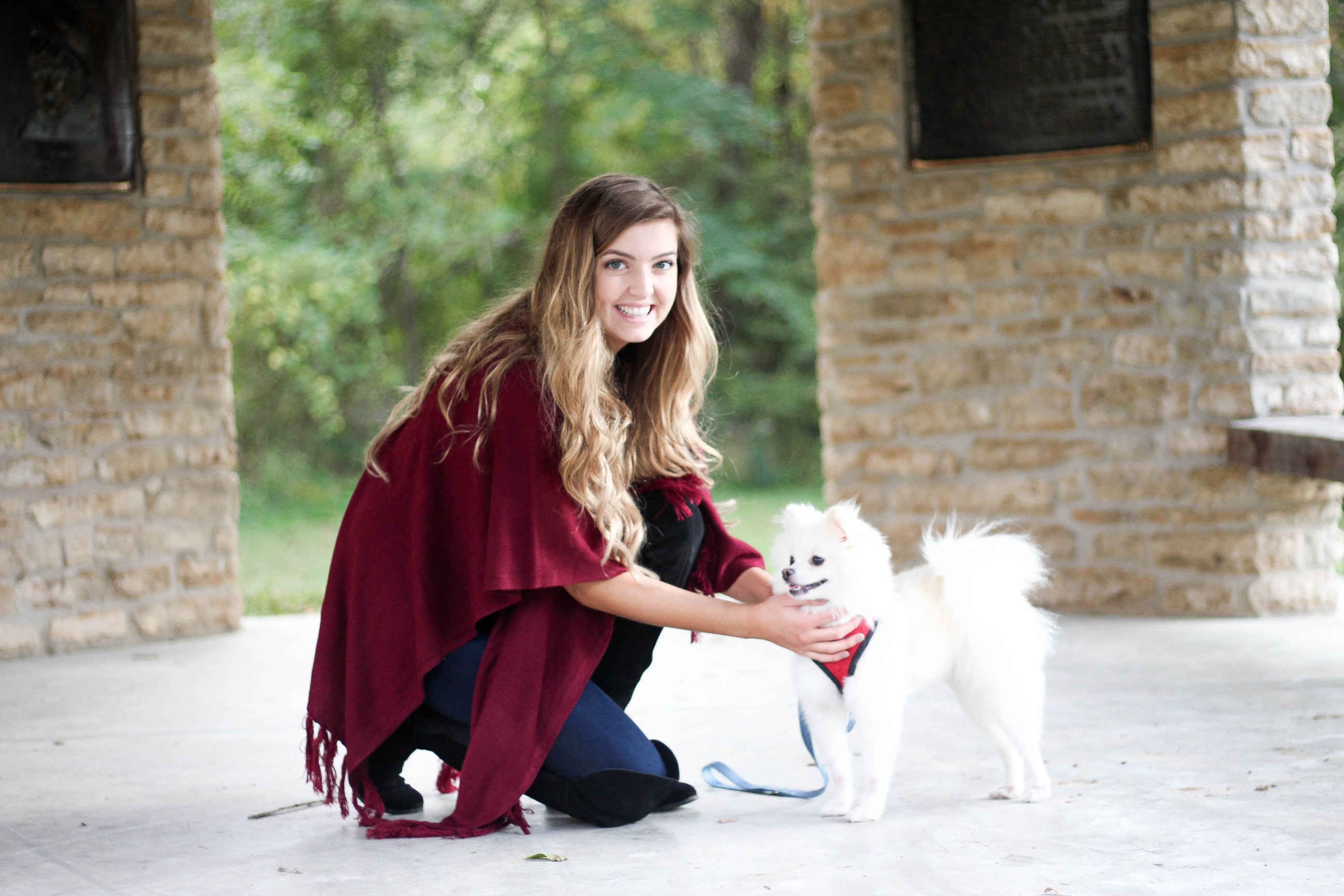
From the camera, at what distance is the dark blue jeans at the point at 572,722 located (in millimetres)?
2443

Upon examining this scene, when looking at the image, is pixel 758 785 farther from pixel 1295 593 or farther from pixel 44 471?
pixel 44 471

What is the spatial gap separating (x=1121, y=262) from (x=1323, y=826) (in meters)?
2.71

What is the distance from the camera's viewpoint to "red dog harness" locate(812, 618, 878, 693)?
2.34 m

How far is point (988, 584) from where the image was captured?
7.93 ft

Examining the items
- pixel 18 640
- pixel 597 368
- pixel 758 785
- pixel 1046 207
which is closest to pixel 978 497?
pixel 1046 207

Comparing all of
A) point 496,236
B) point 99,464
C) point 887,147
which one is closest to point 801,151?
point 496,236

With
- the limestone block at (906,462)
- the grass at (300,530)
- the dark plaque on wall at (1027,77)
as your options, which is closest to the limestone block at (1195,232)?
the dark plaque on wall at (1027,77)

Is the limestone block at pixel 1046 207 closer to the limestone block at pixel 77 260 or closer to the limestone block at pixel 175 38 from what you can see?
the limestone block at pixel 175 38

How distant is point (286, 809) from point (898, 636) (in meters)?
1.42

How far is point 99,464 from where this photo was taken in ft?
15.3

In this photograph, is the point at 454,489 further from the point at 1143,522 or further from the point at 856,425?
the point at 1143,522

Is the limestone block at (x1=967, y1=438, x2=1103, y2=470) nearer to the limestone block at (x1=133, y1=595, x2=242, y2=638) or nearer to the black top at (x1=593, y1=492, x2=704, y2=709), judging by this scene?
the black top at (x1=593, y1=492, x2=704, y2=709)

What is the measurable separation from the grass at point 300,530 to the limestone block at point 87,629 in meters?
0.94

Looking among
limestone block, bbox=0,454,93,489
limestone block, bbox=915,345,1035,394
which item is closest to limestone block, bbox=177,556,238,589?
limestone block, bbox=0,454,93,489
